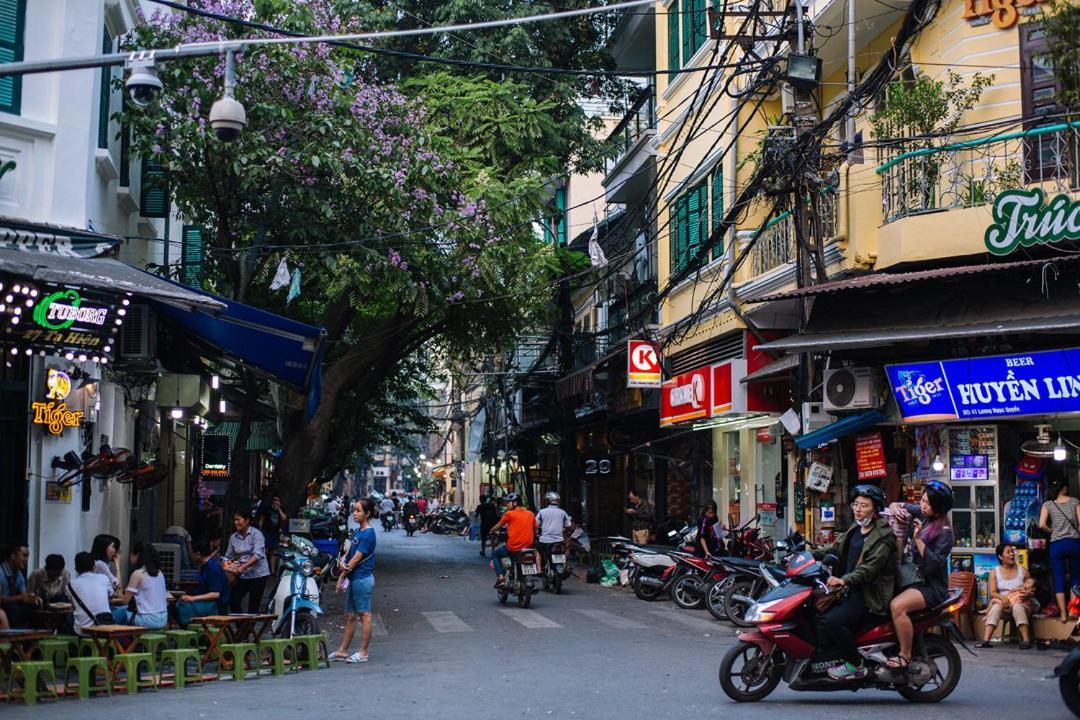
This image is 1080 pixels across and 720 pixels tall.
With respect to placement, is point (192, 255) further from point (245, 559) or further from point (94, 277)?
point (94, 277)

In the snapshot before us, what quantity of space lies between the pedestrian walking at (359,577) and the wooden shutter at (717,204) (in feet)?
36.6

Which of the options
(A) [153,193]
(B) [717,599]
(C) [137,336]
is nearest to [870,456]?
(B) [717,599]

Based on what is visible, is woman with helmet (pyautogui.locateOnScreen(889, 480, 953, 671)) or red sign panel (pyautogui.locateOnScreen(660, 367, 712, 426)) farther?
red sign panel (pyautogui.locateOnScreen(660, 367, 712, 426))

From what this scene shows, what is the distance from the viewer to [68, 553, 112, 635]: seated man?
40.3 feet

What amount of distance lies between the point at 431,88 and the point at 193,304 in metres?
13.4

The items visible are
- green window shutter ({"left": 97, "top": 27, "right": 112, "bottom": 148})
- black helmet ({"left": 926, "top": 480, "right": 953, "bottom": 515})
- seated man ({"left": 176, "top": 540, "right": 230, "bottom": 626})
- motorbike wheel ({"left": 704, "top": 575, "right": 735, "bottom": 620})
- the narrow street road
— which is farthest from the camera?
motorbike wheel ({"left": 704, "top": 575, "right": 735, "bottom": 620})

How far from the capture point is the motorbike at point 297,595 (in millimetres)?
13453

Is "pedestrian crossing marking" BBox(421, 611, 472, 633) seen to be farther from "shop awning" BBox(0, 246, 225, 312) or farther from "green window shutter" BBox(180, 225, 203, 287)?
"green window shutter" BBox(180, 225, 203, 287)

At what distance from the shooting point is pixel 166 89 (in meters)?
18.5

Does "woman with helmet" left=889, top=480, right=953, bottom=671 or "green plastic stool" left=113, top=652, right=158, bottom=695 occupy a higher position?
"woman with helmet" left=889, top=480, right=953, bottom=671

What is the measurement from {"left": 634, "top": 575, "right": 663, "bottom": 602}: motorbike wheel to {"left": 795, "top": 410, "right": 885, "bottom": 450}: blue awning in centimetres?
532

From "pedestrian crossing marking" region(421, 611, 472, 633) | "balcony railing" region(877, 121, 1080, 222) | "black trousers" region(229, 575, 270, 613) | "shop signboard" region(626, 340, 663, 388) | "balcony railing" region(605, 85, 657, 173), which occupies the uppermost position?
"balcony railing" region(605, 85, 657, 173)

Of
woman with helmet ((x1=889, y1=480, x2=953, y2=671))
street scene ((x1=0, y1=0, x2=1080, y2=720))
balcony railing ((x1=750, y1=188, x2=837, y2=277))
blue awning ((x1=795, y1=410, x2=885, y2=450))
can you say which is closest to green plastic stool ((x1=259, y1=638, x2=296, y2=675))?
street scene ((x1=0, y1=0, x2=1080, y2=720))

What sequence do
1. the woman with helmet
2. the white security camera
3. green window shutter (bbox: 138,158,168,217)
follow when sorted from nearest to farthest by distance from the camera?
the woman with helmet
the white security camera
green window shutter (bbox: 138,158,168,217)
